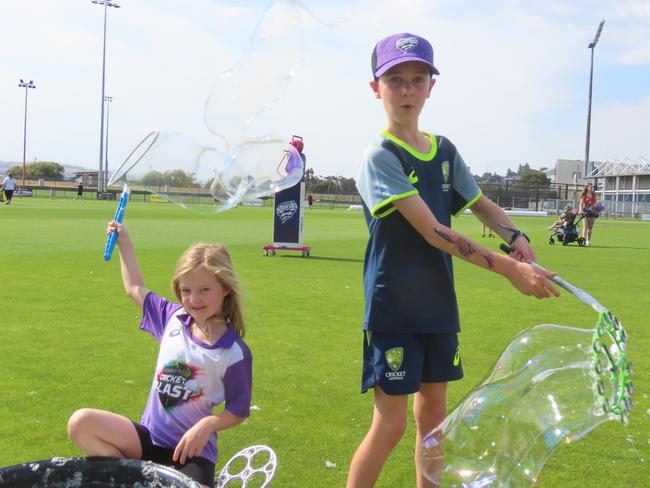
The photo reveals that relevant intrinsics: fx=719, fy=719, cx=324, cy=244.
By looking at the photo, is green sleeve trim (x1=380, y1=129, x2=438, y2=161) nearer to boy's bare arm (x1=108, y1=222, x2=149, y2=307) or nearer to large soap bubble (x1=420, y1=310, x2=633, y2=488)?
large soap bubble (x1=420, y1=310, x2=633, y2=488)

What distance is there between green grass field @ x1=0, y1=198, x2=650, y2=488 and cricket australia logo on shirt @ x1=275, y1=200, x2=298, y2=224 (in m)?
1.86

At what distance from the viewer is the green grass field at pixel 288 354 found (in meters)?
3.88

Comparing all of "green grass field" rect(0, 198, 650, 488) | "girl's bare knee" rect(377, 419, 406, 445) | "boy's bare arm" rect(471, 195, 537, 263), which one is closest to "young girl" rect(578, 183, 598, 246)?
"green grass field" rect(0, 198, 650, 488)

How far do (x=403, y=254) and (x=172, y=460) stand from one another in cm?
130

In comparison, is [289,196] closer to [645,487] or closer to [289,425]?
[289,425]

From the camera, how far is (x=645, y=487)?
3.60 metres

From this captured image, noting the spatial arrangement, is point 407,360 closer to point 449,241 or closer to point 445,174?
point 449,241

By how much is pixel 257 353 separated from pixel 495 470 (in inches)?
136

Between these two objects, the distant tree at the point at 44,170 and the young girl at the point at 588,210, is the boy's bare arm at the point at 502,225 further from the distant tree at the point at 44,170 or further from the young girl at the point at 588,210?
the distant tree at the point at 44,170

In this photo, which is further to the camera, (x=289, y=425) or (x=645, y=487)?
(x=289, y=425)

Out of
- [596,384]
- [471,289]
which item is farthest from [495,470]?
[471,289]

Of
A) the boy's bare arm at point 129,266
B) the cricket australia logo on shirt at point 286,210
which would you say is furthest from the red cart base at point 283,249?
the boy's bare arm at point 129,266

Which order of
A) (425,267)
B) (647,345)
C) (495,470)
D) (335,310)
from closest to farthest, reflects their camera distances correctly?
(495,470) < (425,267) < (647,345) < (335,310)

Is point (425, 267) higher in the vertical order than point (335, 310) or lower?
higher
